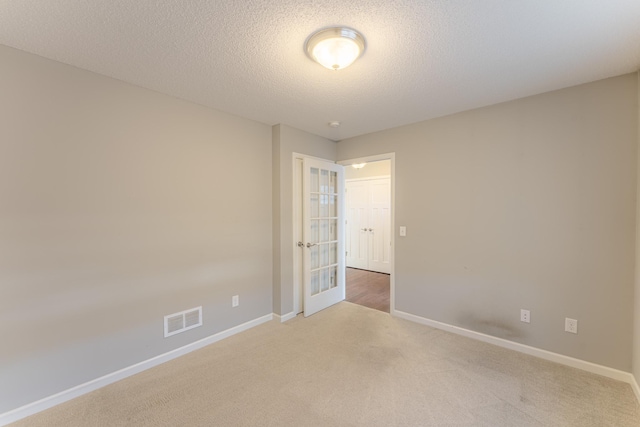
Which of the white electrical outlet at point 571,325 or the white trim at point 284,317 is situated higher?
the white electrical outlet at point 571,325

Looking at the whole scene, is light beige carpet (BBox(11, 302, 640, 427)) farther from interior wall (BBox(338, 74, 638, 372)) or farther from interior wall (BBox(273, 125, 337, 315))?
interior wall (BBox(273, 125, 337, 315))

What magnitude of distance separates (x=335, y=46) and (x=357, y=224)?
15.3 feet

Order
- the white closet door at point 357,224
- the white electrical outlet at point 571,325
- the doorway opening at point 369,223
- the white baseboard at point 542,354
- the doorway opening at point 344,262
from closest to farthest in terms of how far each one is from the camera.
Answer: the white baseboard at point 542,354, the white electrical outlet at point 571,325, the doorway opening at point 344,262, the doorway opening at point 369,223, the white closet door at point 357,224

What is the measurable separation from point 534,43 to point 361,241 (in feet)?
15.2

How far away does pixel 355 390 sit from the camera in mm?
1951

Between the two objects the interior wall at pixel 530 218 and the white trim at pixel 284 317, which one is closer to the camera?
the interior wall at pixel 530 218

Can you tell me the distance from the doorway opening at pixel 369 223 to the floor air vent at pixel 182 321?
294 cm

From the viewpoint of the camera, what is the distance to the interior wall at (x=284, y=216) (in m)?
→ 3.18

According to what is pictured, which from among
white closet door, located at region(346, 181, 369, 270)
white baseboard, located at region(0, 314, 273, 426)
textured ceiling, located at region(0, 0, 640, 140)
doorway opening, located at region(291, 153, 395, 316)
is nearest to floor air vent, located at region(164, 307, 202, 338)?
white baseboard, located at region(0, 314, 273, 426)

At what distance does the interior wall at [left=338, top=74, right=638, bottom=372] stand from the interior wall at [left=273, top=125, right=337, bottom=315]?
1.35m

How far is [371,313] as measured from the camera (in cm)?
342

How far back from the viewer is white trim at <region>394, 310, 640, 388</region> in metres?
2.04

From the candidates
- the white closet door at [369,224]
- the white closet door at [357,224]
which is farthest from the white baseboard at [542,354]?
the white closet door at [357,224]

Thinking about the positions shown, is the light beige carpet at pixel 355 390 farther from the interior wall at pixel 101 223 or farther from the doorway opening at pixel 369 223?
the doorway opening at pixel 369 223
